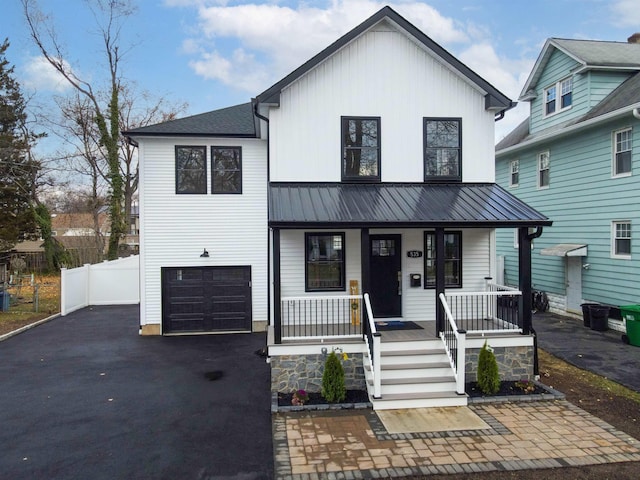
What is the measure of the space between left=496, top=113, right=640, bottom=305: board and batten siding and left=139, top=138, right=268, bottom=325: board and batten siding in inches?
403

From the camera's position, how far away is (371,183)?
31.8 ft

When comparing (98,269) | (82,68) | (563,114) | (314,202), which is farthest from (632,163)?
(82,68)

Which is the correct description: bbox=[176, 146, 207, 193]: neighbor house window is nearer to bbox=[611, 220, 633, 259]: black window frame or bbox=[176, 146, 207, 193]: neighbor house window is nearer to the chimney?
bbox=[611, 220, 633, 259]: black window frame

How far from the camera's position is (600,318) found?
12281 mm

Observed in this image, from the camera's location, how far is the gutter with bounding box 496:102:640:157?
1119 cm

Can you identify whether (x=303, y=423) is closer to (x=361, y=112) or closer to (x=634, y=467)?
(x=634, y=467)

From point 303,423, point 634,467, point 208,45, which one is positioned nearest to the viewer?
point 634,467

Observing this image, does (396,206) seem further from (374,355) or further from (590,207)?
(590,207)

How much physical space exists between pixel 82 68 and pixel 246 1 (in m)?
12.2

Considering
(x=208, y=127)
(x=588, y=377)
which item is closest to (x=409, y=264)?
(x=588, y=377)

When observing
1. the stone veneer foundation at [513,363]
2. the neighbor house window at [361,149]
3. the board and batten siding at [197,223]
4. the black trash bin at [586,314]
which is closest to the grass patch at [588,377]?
the stone veneer foundation at [513,363]

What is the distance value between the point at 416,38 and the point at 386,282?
559 centimetres

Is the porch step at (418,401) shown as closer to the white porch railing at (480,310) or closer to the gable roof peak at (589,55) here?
the white porch railing at (480,310)

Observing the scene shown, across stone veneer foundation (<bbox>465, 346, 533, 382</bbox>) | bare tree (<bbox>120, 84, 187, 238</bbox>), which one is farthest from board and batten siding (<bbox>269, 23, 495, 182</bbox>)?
bare tree (<bbox>120, 84, 187, 238</bbox>)
